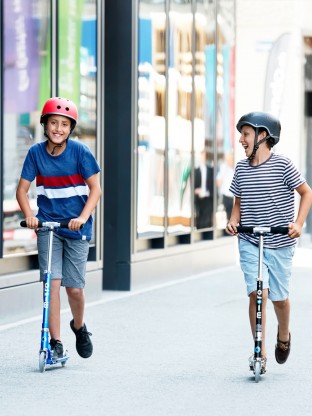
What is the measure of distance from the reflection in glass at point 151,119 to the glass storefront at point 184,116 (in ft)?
0.04

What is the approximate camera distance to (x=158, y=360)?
338 inches

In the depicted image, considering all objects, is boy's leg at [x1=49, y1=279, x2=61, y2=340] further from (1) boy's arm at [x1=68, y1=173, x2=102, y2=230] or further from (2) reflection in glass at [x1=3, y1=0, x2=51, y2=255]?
(2) reflection in glass at [x1=3, y1=0, x2=51, y2=255]

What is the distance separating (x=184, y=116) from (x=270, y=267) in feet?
28.8

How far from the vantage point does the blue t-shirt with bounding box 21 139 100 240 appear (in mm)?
7941

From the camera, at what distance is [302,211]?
25.0 ft

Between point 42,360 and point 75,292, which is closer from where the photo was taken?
point 42,360

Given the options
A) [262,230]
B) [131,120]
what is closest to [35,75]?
[131,120]

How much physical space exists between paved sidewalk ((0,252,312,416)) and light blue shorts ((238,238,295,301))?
553mm

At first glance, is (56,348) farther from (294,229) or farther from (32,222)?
(294,229)

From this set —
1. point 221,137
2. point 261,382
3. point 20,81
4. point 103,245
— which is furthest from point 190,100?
point 261,382

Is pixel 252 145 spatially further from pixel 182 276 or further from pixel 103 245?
pixel 182 276

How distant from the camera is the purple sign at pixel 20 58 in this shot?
10883 mm

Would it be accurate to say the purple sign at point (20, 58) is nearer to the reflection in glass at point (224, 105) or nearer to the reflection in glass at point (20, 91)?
the reflection in glass at point (20, 91)

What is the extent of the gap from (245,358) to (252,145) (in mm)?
1742
